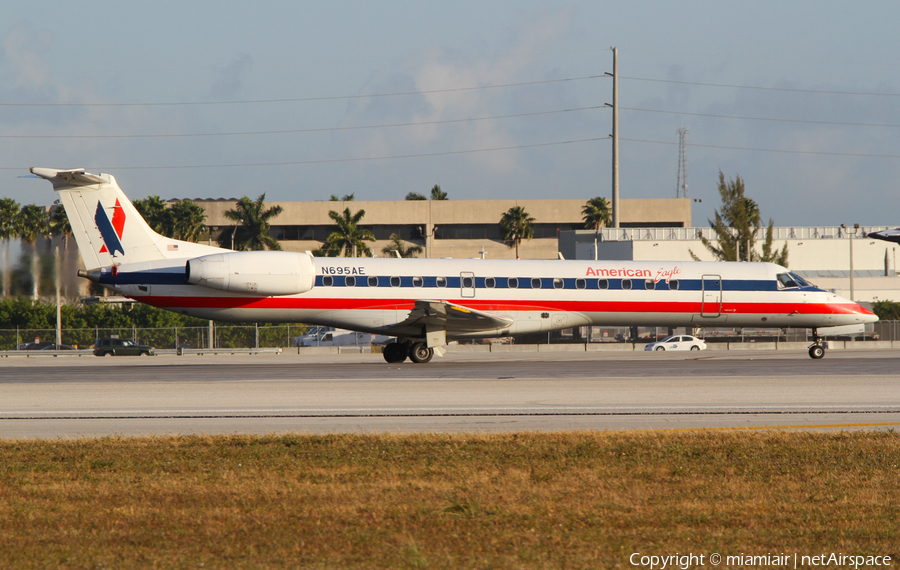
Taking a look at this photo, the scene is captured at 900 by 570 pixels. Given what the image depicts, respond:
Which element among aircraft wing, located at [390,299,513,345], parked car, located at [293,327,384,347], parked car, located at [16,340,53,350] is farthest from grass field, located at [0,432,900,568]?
parked car, located at [16,340,53,350]

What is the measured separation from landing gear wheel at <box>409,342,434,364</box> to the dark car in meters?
22.6

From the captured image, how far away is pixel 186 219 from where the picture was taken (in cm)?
8056

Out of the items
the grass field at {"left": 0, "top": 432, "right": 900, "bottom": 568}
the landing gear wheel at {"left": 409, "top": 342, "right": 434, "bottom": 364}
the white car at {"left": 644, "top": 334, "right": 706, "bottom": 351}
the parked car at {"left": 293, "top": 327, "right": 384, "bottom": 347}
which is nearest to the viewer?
the grass field at {"left": 0, "top": 432, "right": 900, "bottom": 568}

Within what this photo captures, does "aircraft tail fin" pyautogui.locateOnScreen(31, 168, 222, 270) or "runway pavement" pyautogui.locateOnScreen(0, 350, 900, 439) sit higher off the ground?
"aircraft tail fin" pyautogui.locateOnScreen(31, 168, 222, 270)

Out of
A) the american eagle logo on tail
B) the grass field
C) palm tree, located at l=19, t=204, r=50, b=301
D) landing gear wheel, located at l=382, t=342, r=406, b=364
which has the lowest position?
landing gear wheel, located at l=382, t=342, r=406, b=364

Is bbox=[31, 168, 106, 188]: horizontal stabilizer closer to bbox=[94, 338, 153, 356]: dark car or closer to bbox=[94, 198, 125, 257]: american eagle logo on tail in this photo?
bbox=[94, 198, 125, 257]: american eagle logo on tail

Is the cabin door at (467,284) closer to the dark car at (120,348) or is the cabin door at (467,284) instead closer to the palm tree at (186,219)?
the dark car at (120,348)

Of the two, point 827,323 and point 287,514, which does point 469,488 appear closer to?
point 287,514

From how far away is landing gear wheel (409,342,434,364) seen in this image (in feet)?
86.4

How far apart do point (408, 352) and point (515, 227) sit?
63.1m

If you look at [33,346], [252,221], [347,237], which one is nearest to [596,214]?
[347,237]

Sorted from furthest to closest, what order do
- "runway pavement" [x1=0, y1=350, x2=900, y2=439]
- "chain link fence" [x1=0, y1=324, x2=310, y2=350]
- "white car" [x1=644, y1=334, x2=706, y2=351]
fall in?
1. "chain link fence" [x1=0, y1=324, x2=310, y2=350]
2. "white car" [x1=644, y1=334, x2=706, y2=351]
3. "runway pavement" [x1=0, y1=350, x2=900, y2=439]

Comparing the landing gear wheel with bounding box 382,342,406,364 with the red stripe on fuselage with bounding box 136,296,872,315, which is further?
the landing gear wheel with bounding box 382,342,406,364

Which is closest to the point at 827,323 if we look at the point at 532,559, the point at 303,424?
the point at 303,424
